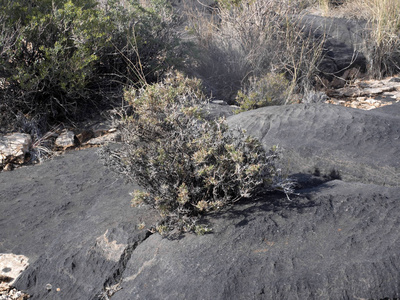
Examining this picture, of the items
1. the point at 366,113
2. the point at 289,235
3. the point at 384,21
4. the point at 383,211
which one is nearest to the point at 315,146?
the point at 366,113

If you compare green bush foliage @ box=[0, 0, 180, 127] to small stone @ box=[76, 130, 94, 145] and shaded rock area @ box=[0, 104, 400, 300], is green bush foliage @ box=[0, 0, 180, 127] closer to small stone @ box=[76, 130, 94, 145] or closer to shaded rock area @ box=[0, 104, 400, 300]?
small stone @ box=[76, 130, 94, 145]

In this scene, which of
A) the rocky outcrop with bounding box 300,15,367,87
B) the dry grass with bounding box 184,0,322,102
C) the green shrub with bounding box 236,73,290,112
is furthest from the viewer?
the rocky outcrop with bounding box 300,15,367,87

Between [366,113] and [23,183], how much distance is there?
121 inches

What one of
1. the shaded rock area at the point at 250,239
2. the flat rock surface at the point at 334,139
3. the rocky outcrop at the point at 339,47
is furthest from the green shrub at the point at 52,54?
the rocky outcrop at the point at 339,47

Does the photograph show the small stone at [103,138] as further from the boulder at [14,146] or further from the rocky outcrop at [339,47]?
the rocky outcrop at [339,47]

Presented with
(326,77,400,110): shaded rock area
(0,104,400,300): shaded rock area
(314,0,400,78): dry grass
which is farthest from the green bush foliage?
(314,0,400,78): dry grass

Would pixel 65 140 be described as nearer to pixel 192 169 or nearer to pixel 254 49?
pixel 192 169

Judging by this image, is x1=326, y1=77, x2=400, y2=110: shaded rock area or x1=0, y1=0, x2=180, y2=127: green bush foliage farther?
x1=326, y1=77, x2=400, y2=110: shaded rock area

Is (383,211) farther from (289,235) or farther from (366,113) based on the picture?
(366,113)

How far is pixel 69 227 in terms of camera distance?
109 inches

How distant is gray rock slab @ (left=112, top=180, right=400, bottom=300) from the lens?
190 centimetres

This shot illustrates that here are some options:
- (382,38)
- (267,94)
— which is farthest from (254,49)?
(382,38)

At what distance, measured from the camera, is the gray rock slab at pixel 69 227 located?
7.62 feet

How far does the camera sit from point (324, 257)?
2037 millimetres
